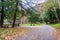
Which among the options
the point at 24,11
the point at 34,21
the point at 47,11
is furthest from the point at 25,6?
the point at 34,21

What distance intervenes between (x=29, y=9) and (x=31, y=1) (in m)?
1.16

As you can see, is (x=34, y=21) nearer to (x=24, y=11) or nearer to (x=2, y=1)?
(x=24, y=11)

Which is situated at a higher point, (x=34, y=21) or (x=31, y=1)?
(x=31, y=1)

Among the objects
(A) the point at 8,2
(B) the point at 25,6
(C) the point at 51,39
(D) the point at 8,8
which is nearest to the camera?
(C) the point at 51,39

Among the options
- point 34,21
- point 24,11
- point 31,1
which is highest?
point 31,1

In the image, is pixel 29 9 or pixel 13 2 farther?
pixel 29 9

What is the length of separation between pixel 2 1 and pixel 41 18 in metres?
25.8

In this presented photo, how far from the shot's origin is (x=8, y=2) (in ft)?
58.0

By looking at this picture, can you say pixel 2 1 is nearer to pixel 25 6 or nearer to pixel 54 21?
pixel 25 6

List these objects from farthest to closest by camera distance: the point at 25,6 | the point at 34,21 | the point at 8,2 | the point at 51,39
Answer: the point at 34,21 < the point at 25,6 < the point at 8,2 < the point at 51,39

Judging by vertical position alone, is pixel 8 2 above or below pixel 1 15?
above

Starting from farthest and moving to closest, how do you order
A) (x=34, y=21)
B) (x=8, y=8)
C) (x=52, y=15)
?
(x=34, y=21) < (x=52, y=15) < (x=8, y=8)

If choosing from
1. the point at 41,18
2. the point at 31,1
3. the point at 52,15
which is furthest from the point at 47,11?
the point at 31,1

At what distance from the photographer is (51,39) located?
10281 mm
